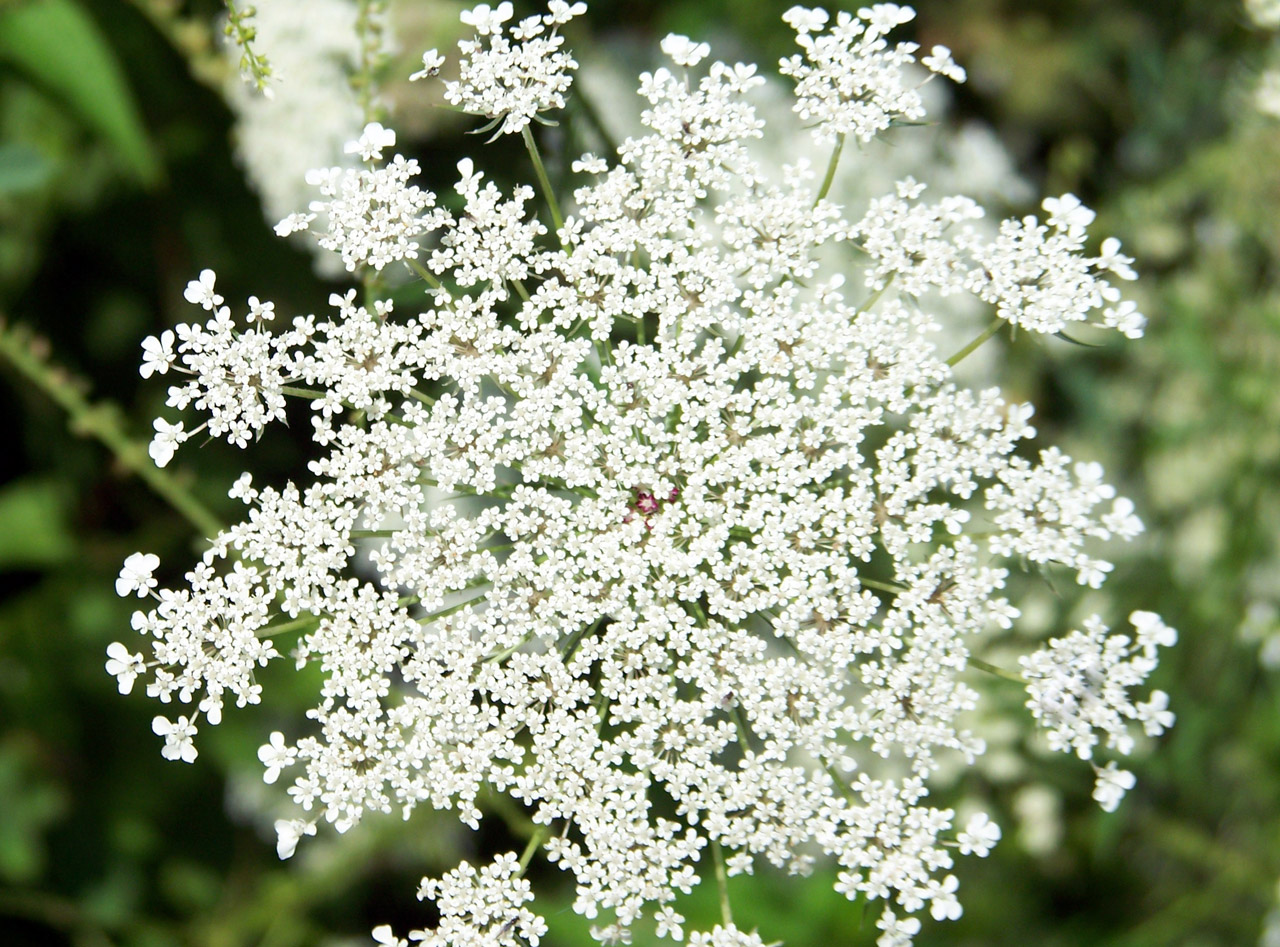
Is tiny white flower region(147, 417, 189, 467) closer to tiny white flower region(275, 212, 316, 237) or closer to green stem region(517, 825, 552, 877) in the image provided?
tiny white flower region(275, 212, 316, 237)

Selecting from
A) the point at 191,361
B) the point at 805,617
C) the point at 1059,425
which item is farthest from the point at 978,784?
the point at 191,361

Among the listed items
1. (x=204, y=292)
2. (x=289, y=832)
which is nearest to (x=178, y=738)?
(x=289, y=832)

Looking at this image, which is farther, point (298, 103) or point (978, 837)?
point (298, 103)

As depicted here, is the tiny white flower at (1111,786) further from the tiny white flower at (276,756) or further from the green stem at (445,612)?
the tiny white flower at (276,756)

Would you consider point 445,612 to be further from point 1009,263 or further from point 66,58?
point 66,58

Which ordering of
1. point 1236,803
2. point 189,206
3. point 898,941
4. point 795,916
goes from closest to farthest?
point 898,941 → point 795,916 → point 1236,803 → point 189,206

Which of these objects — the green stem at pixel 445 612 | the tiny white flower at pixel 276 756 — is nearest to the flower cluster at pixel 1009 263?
the green stem at pixel 445 612

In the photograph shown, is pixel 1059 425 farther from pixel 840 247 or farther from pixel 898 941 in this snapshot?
pixel 898 941
